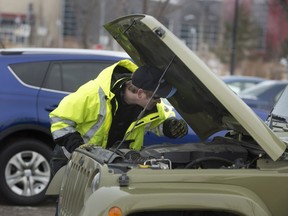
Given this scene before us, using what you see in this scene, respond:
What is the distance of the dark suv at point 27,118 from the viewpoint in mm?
8281

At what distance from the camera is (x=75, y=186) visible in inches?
176

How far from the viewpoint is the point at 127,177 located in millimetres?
3867

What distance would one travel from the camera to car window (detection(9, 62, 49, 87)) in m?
8.49

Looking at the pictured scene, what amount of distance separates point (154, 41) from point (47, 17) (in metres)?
44.1

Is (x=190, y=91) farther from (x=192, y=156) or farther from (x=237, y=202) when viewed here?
(x=237, y=202)

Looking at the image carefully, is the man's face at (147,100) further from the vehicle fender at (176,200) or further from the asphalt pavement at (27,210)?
the asphalt pavement at (27,210)

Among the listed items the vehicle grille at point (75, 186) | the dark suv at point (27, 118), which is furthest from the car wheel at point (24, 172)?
the vehicle grille at point (75, 186)

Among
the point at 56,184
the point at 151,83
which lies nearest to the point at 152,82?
the point at 151,83

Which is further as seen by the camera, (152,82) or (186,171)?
(152,82)

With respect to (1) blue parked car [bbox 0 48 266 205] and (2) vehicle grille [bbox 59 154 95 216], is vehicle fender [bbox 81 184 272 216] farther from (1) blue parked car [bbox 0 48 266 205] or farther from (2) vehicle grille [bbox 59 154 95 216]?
(1) blue parked car [bbox 0 48 266 205]

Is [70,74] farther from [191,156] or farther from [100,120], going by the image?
[191,156]

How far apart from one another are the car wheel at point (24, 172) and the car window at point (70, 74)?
73cm

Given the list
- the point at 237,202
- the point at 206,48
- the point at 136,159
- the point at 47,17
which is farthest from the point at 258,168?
the point at 206,48

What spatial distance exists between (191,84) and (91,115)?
88 cm
